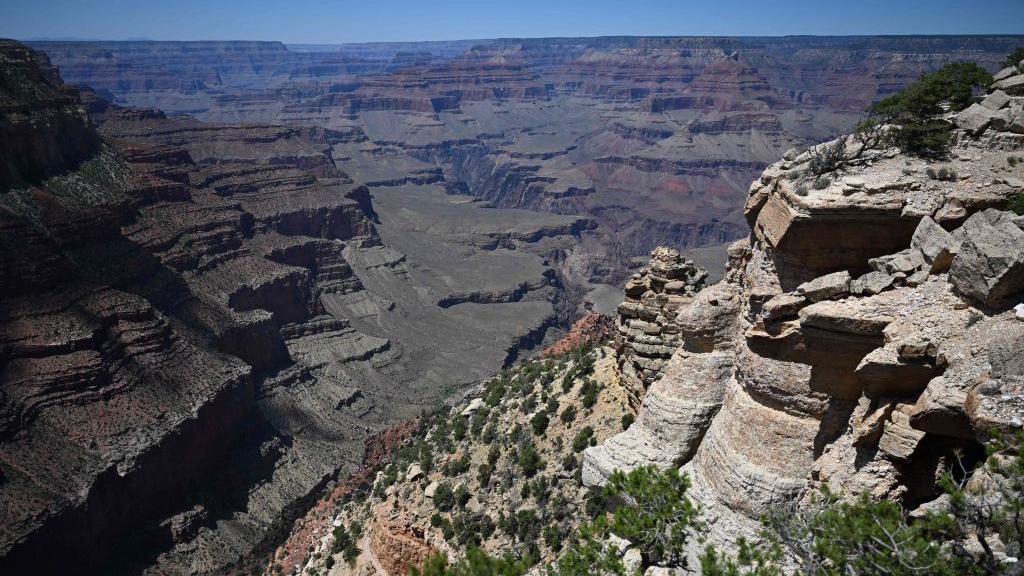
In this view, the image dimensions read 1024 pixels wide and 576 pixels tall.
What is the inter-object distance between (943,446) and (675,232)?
491ft

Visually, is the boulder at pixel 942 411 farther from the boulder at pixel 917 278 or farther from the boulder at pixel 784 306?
the boulder at pixel 784 306

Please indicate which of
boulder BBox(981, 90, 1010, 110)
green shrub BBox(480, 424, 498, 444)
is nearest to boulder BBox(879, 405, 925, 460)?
boulder BBox(981, 90, 1010, 110)

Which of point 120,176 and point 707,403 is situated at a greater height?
point 707,403

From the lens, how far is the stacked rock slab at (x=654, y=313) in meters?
19.5

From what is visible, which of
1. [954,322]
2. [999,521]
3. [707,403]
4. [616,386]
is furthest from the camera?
[616,386]

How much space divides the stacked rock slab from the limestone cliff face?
3.78 meters

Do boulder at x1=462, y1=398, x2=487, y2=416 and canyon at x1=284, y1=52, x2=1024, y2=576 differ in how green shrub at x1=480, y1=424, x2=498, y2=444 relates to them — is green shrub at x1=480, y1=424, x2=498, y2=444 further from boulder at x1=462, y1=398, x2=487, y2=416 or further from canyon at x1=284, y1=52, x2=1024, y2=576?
canyon at x1=284, y1=52, x2=1024, y2=576

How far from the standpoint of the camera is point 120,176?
224 ft

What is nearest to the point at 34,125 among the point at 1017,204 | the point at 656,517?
the point at 656,517

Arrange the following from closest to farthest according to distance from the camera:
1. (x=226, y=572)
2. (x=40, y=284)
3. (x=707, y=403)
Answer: (x=707, y=403) < (x=226, y=572) < (x=40, y=284)

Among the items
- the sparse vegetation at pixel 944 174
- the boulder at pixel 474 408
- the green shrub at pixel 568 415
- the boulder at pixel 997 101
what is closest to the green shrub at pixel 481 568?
the green shrub at pixel 568 415

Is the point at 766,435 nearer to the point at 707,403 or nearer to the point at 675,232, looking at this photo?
the point at 707,403

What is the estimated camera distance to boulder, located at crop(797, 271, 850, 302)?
12664mm

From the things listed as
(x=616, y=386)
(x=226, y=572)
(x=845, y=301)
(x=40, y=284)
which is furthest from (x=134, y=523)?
(x=845, y=301)
